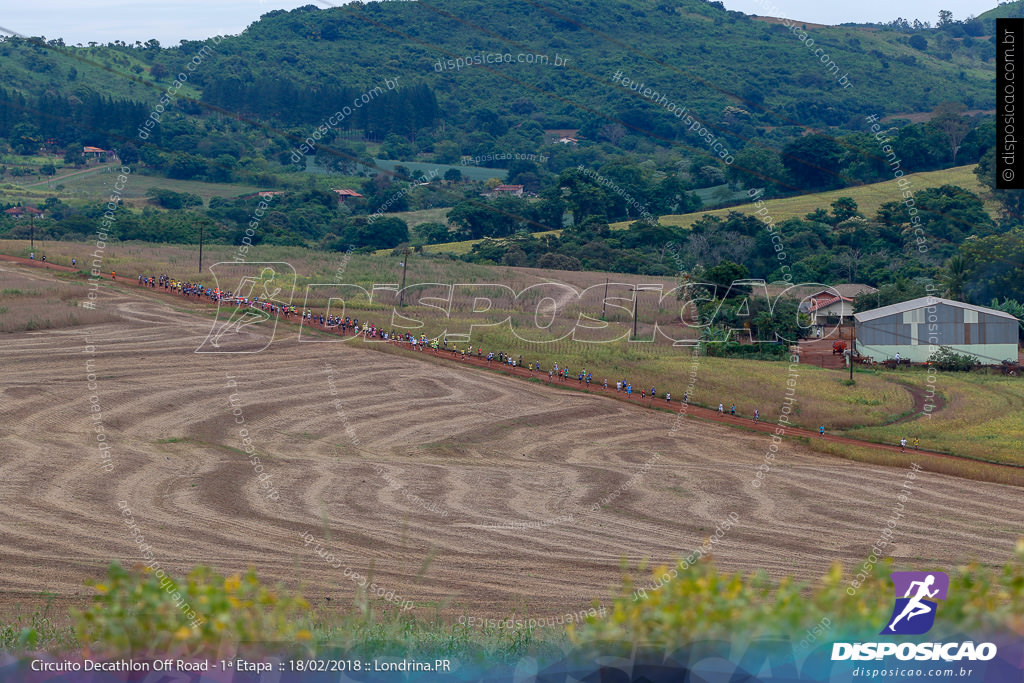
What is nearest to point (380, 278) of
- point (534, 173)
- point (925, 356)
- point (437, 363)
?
point (437, 363)

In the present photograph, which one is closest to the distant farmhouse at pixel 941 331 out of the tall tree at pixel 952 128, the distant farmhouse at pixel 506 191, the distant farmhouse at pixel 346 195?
the distant farmhouse at pixel 346 195

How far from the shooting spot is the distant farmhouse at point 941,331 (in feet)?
196

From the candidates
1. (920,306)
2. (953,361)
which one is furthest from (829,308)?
(953,361)

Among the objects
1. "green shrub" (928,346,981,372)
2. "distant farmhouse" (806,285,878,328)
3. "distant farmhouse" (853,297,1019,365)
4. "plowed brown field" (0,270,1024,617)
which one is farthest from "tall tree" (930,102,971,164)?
"plowed brown field" (0,270,1024,617)

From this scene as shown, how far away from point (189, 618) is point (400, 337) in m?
47.7

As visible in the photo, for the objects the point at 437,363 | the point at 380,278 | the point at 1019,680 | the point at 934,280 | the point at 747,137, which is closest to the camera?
the point at 1019,680

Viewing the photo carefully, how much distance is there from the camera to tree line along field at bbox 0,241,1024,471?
43281 mm

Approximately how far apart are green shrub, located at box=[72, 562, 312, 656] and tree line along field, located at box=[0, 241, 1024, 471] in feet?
113

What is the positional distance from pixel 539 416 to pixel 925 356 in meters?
29.6

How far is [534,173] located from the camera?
156 meters

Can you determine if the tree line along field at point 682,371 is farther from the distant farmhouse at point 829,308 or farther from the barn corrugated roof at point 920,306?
the distant farmhouse at point 829,308

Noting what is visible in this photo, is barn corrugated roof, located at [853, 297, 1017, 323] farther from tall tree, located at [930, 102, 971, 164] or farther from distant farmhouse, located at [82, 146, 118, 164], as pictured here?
distant farmhouse, located at [82, 146, 118, 164]

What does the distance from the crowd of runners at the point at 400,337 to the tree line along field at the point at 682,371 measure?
44 centimetres

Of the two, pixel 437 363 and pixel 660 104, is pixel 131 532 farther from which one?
pixel 660 104
